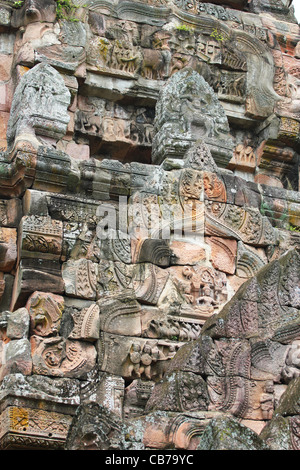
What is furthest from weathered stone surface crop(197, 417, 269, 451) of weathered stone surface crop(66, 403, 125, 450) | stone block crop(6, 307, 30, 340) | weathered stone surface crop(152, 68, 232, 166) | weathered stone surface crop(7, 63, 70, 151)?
weathered stone surface crop(152, 68, 232, 166)

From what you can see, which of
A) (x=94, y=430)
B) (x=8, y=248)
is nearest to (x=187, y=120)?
(x=8, y=248)

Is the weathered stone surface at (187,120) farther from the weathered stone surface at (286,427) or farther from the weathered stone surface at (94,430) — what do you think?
A: the weathered stone surface at (94,430)

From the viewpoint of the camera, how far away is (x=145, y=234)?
448 inches

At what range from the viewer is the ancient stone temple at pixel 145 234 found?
8.93 m

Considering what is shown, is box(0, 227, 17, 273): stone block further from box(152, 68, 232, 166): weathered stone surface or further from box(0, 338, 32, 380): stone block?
box(152, 68, 232, 166): weathered stone surface

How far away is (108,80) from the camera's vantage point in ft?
47.5

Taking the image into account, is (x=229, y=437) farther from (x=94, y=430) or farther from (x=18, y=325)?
(x=18, y=325)

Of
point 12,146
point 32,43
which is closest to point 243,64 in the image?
point 32,43

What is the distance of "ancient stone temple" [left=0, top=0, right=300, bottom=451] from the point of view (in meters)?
8.93

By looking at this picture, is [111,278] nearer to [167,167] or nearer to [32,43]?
[167,167]

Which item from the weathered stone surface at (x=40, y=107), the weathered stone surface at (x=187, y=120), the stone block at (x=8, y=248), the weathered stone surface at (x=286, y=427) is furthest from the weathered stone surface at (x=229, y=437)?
the weathered stone surface at (x=187, y=120)

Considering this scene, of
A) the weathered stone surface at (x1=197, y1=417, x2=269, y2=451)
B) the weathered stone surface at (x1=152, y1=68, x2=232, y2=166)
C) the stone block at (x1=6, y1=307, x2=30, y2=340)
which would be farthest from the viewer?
the weathered stone surface at (x1=152, y1=68, x2=232, y2=166)
